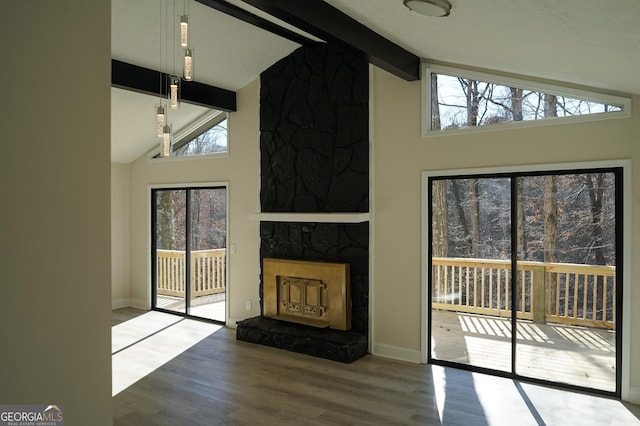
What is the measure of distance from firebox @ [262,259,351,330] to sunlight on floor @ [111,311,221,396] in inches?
42.0

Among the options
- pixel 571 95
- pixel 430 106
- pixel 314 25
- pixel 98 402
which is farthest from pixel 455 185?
pixel 98 402

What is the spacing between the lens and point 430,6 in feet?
8.68

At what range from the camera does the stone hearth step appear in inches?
197

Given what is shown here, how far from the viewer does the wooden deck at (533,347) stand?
4.16m

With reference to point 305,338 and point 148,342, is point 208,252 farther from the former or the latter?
point 305,338

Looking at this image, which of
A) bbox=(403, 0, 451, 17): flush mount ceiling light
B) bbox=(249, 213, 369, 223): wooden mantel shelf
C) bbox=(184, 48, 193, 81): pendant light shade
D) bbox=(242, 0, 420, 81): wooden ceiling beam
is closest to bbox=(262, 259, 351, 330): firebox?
bbox=(249, 213, 369, 223): wooden mantel shelf

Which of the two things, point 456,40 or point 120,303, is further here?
point 120,303

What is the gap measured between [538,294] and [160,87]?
4402mm

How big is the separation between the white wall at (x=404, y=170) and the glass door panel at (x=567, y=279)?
418 mm

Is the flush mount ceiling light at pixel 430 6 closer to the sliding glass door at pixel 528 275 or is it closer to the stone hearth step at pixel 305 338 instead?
the sliding glass door at pixel 528 275

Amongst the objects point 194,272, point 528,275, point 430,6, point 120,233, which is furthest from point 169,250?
point 430,6

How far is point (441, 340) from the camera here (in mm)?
4949

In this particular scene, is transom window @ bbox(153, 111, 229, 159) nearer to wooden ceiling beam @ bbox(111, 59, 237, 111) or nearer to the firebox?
wooden ceiling beam @ bbox(111, 59, 237, 111)

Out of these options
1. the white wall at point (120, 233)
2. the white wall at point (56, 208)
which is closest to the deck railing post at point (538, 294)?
the white wall at point (56, 208)
